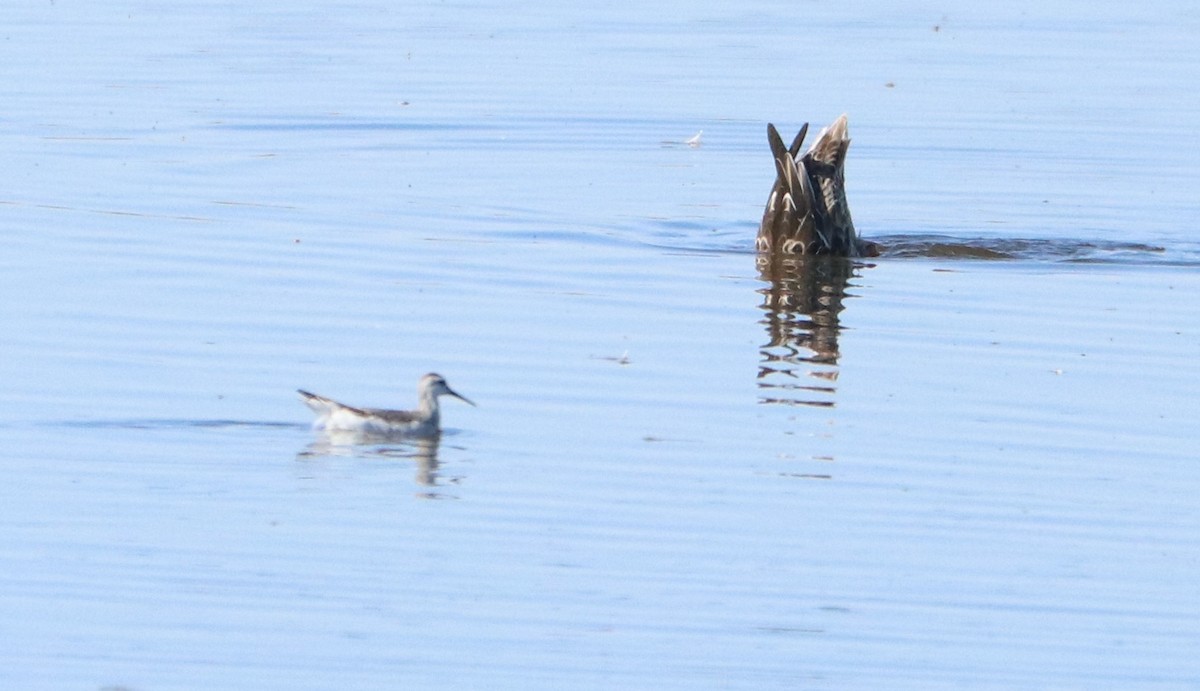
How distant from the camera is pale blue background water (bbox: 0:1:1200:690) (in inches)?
292

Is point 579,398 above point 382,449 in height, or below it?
above

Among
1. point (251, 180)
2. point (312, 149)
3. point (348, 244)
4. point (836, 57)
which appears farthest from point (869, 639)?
point (836, 57)

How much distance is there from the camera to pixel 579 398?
34.2 feet

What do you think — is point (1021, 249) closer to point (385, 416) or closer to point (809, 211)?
point (809, 211)

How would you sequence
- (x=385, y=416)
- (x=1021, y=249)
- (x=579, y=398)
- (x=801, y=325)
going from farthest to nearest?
1. (x=1021, y=249)
2. (x=801, y=325)
3. (x=579, y=398)
4. (x=385, y=416)

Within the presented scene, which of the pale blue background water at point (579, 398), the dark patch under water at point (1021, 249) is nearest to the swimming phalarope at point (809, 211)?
the dark patch under water at point (1021, 249)

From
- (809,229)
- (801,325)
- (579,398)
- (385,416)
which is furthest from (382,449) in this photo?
(809,229)

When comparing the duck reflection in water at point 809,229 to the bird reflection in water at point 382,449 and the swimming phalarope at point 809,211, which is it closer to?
the swimming phalarope at point 809,211

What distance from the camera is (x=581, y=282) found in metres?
13.5

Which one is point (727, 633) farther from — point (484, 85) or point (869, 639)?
point (484, 85)

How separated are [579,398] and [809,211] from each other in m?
5.06

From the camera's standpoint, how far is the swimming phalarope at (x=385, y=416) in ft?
31.4

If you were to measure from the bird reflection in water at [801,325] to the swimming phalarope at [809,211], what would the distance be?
86 millimetres

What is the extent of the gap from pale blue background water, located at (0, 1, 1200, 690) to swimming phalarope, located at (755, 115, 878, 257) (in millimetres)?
439
